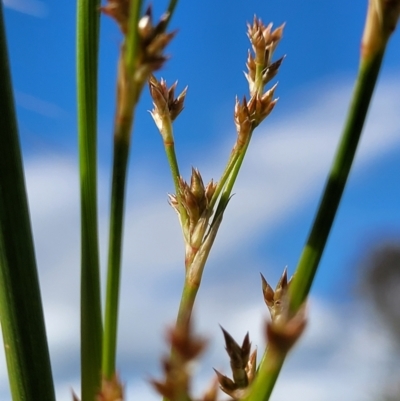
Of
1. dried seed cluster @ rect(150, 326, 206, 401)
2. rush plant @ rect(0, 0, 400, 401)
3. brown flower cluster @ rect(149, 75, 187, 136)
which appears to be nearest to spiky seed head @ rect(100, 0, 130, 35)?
rush plant @ rect(0, 0, 400, 401)

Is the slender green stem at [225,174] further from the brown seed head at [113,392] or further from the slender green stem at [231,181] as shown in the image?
the brown seed head at [113,392]

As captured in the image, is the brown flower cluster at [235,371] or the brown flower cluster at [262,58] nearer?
the brown flower cluster at [235,371]

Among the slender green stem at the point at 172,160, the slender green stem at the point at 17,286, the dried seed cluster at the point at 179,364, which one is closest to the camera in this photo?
the dried seed cluster at the point at 179,364

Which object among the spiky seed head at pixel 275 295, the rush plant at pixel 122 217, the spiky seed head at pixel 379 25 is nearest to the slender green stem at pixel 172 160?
the rush plant at pixel 122 217

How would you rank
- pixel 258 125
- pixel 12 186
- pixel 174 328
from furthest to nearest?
pixel 258 125 → pixel 12 186 → pixel 174 328

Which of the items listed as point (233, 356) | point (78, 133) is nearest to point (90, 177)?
point (78, 133)

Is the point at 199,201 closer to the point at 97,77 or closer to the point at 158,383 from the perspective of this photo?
the point at 97,77

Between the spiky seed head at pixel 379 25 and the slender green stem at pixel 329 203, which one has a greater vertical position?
the spiky seed head at pixel 379 25
